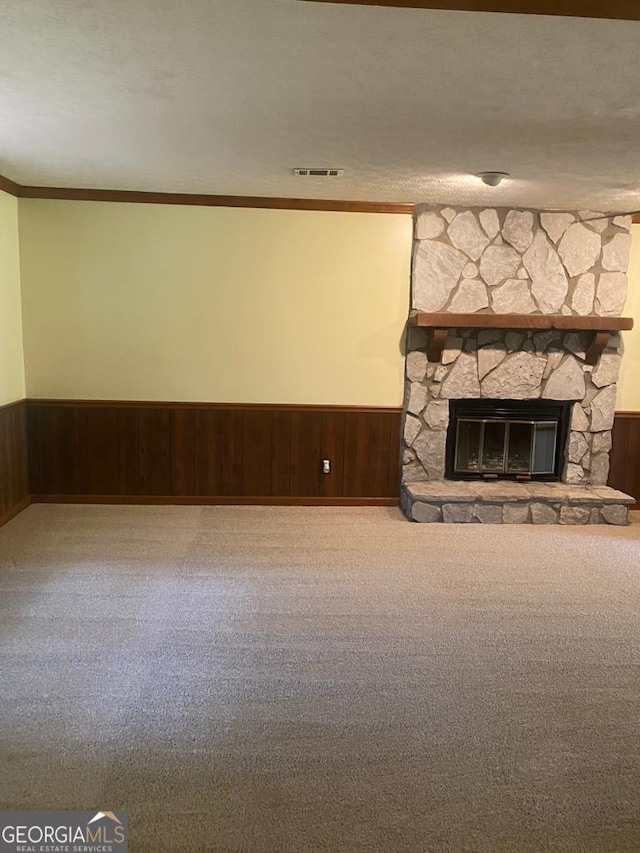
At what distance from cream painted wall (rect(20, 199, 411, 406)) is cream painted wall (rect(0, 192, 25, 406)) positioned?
0.08 metres

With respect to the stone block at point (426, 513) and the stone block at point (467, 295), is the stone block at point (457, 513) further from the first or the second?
the stone block at point (467, 295)

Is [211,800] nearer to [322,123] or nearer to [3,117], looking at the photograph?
[322,123]

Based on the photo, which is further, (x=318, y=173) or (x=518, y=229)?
(x=518, y=229)

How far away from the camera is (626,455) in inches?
211

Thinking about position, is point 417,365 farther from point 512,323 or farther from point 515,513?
point 515,513

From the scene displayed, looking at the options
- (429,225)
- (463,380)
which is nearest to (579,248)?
(429,225)

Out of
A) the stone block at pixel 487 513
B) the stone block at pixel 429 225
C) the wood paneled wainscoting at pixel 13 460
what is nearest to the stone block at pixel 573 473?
the stone block at pixel 487 513

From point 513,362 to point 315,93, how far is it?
3096mm

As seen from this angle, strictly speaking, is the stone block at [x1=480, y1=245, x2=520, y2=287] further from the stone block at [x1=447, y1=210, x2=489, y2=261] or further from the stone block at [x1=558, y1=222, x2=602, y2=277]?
the stone block at [x1=558, y1=222, x2=602, y2=277]

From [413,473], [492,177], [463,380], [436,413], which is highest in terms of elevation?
[492,177]

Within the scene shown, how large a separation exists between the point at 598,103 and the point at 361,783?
2.56 m

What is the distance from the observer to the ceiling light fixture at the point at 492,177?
3753 millimetres

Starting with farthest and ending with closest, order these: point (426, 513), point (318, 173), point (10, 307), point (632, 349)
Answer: point (632, 349)
point (426, 513)
point (10, 307)
point (318, 173)

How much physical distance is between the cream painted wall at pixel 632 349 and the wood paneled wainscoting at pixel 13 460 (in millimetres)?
4598
